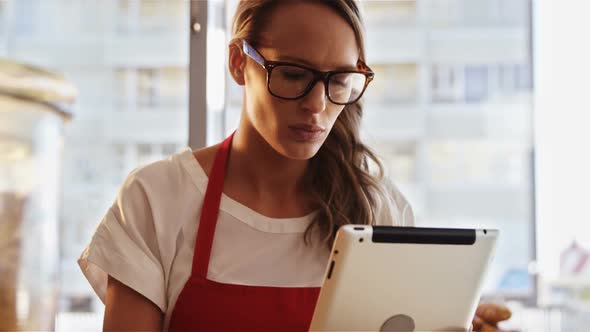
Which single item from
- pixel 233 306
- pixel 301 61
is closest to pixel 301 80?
pixel 301 61

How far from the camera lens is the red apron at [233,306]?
4.79 ft

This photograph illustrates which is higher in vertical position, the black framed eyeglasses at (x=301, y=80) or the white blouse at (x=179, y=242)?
the black framed eyeglasses at (x=301, y=80)

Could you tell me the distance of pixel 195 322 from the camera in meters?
1.47

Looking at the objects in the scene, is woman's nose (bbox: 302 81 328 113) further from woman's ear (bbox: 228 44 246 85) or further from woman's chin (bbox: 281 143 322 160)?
woman's ear (bbox: 228 44 246 85)

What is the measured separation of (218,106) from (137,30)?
453mm

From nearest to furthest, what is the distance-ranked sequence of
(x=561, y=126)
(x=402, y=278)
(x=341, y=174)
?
(x=402, y=278) → (x=341, y=174) → (x=561, y=126)

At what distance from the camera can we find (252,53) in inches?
57.1

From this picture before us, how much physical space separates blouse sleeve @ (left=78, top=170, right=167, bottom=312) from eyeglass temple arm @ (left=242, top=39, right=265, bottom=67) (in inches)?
12.7

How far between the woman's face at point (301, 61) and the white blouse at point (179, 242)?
192mm

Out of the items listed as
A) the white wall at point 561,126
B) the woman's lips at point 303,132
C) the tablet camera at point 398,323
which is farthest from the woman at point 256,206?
the white wall at point 561,126

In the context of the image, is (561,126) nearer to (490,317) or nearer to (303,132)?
(490,317)

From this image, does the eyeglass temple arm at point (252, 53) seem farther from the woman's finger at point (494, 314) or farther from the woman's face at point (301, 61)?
the woman's finger at point (494, 314)

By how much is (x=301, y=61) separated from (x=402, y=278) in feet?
1.54

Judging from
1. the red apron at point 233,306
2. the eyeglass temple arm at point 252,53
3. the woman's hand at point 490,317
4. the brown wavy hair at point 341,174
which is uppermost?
the eyeglass temple arm at point 252,53
